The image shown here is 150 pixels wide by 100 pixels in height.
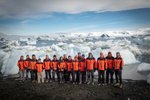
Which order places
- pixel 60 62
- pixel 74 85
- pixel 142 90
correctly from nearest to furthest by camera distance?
pixel 142 90, pixel 74 85, pixel 60 62

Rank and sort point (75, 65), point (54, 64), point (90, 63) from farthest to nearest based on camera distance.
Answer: point (54, 64) < point (75, 65) < point (90, 63)

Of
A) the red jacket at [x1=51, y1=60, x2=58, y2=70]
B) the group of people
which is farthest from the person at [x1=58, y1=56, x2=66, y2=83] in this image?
the red jacket at [x1=51, y1=60, x2=58, y2=70]

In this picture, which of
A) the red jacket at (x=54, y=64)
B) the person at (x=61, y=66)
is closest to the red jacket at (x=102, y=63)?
the person at (x=61, y=66)

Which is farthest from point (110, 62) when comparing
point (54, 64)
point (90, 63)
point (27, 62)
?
point (27, 62)

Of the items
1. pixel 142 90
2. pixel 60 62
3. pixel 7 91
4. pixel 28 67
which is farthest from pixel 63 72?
pixel 142 90

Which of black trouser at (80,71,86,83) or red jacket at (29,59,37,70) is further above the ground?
red jacket at (29,59,37,70)

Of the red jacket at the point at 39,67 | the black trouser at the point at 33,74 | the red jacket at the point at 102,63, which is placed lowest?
the black trouser at the point at 33,74

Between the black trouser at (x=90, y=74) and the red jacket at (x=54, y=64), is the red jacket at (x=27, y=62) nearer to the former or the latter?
the red jacket at (x=54, y=64)

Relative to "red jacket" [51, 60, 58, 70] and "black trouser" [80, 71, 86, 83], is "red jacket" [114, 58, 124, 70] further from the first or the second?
"red jacket" [51, 60, 58, 70]

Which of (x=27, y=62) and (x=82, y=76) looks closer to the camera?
(x=82, y=76)

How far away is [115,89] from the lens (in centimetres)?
751

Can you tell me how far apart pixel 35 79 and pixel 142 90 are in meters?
5.10

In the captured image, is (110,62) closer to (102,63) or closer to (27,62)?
(102,63)

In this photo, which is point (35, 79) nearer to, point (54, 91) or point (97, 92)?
point (54, 91)
